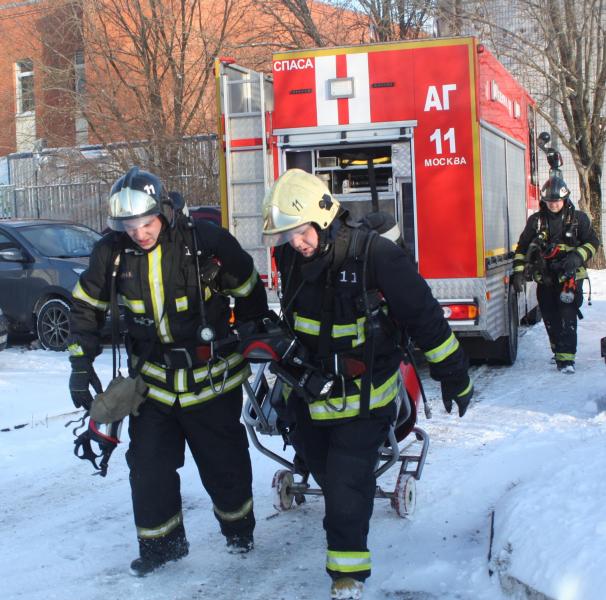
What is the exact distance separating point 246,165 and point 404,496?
16.2 ft

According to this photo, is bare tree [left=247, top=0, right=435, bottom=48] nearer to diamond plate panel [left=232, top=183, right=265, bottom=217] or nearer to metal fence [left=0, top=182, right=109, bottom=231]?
metal fence [left=0, top=182, right=109, bottom=231]

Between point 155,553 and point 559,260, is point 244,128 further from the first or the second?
point 155,553

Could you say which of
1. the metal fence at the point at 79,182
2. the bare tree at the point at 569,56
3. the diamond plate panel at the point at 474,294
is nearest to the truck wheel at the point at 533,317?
the diamond plate panel at the point at 474,294

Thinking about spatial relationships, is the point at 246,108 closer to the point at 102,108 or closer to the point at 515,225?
the point at 515,225

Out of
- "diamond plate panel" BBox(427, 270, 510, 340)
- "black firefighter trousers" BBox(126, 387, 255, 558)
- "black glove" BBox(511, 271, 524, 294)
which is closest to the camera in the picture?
"black firefighter trousers" BBox(126, 387, 255, 558)

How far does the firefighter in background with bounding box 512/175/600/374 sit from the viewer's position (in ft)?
29.9

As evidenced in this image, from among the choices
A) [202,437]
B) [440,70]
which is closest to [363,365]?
[202,437]

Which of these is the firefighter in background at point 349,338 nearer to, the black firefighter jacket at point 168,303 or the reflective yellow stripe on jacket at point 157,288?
the black firefighter jacket at point 168,303

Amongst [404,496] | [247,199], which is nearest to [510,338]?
[247,199]

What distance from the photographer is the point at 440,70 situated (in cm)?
830

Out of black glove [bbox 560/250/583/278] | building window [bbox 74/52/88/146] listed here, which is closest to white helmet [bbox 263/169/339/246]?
black glove [bbox 560/250/583/278]

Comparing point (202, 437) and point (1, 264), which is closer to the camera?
point (202, 437)

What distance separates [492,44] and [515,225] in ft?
35.0

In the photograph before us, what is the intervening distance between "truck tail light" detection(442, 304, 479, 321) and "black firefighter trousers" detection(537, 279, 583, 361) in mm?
1187
